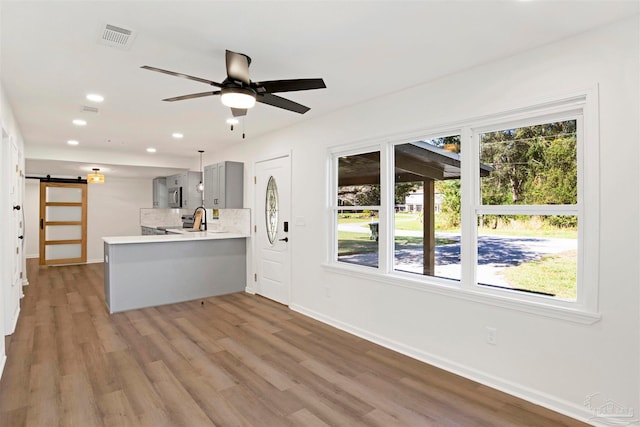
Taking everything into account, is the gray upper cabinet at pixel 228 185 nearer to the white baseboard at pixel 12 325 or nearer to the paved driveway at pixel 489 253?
the white baseboard at pixel 12 325

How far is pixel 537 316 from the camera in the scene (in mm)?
2541

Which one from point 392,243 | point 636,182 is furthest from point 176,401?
point 636,182

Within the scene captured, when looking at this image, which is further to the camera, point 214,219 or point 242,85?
point 214,219

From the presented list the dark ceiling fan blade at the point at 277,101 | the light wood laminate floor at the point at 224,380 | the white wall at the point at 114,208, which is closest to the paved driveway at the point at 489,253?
the light wood laminate floor at the point at 224,380

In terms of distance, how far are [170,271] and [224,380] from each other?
2785 millimetres

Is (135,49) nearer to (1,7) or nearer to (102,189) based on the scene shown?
(1,7)

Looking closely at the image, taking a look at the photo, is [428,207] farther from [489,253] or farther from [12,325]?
[12,325]

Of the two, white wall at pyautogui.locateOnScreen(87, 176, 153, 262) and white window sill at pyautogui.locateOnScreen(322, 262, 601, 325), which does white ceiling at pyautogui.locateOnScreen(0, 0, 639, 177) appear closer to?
white window sill at pyautogui.locateOnScreen(322, 262, 601, 325)

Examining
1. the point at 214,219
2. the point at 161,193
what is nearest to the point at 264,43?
the point at 214,219

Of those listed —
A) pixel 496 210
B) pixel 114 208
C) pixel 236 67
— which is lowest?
pixel 496 210

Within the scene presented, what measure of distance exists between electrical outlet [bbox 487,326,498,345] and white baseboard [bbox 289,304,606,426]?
10.3 inches

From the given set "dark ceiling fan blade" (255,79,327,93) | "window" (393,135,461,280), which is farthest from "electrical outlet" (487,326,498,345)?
"dark ceiling fan blade" (255,79,327,93)

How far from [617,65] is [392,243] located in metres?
2.23

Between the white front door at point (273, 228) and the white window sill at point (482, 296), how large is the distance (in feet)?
4.50
